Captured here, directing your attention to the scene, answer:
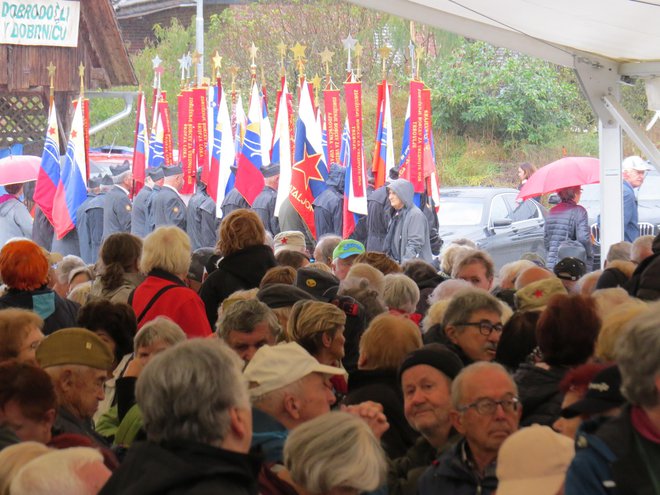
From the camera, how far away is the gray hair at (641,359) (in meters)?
2.84

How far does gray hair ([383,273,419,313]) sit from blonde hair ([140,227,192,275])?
1.11 meters

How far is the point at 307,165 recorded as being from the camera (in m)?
15.0

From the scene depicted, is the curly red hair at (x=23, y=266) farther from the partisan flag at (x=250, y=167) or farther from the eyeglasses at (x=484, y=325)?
the partisan flag at (x=250, y=167)

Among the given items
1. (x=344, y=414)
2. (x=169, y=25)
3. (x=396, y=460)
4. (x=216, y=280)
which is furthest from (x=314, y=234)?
(x=169, y=25)

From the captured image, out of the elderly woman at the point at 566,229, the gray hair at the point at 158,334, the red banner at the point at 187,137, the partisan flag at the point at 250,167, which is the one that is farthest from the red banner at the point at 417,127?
the gray hair at the point at 158,334

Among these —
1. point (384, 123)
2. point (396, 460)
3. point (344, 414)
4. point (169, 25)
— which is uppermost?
point (169, 25)

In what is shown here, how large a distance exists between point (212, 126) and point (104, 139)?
553 inches

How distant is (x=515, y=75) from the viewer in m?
27.1

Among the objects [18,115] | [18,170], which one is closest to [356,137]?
[18,170]

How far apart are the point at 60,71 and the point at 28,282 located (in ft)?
46.3

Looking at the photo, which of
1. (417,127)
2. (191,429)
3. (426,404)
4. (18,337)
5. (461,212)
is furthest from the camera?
(461,212)

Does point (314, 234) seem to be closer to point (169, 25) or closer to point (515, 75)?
point (515, 75)

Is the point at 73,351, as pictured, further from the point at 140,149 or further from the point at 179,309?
the point at 140,149

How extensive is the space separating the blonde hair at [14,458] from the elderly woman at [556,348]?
5.95 feet
